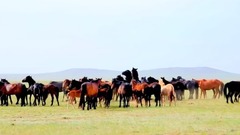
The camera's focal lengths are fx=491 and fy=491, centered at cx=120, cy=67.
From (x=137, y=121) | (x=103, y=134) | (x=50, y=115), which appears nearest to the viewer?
(x=103, y=134)

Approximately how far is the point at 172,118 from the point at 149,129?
3964 millimetres

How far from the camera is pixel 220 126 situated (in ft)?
61.5

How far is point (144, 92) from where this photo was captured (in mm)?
30328

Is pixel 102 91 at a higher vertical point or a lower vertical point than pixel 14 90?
higher

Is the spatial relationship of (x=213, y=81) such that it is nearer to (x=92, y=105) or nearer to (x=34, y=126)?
(x=92, y=105)

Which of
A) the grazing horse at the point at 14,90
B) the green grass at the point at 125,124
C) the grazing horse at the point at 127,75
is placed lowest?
the green grass at the point at 125,124

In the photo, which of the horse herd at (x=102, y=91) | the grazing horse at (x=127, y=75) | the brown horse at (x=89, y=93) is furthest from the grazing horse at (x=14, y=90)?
the grazing horse at (x=127, y=75)

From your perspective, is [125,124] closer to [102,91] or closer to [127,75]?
[102,91]

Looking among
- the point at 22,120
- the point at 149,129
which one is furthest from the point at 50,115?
the point at 149,129

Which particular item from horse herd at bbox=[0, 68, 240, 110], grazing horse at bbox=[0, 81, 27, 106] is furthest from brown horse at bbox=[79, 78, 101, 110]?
grazing horse at bbox=[0, 81, 27, 106]

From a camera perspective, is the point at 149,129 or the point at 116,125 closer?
the point at 149,129

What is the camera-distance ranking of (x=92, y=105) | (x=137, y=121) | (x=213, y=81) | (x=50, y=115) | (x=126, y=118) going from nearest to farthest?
1. (x=137, y=121)
2. (x=126, y=118)
3. (x=50, y=115)
4. (x=92, y=105)
5. (x=213, y=81)

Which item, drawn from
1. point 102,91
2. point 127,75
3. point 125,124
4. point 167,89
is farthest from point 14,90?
point 125,124

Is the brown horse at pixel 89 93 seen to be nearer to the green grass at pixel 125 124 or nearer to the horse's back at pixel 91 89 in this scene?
the horse's back at pixel 91 89
